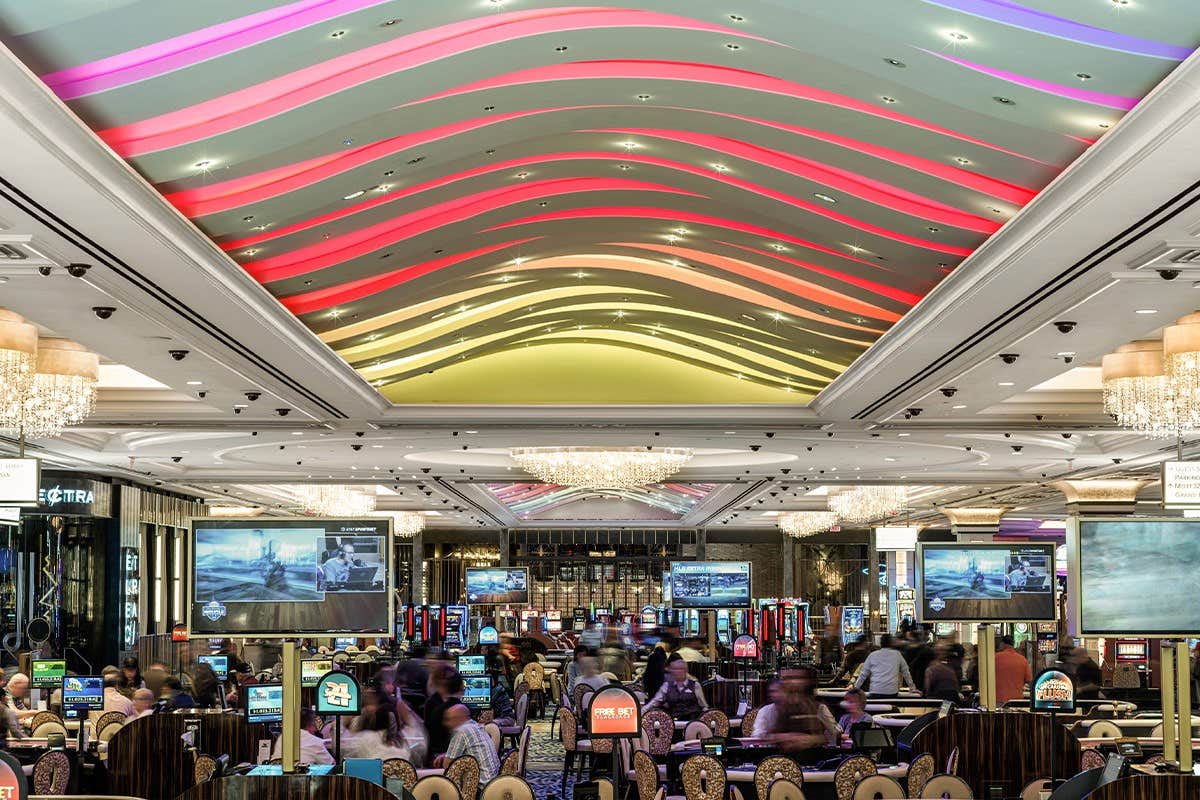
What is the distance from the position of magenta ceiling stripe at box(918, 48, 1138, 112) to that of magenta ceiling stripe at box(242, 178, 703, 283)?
10.3 feet

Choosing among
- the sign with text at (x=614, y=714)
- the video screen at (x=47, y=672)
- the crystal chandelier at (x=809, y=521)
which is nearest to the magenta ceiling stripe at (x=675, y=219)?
the sign with text at (x=614, y=714)

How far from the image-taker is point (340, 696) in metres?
5.93

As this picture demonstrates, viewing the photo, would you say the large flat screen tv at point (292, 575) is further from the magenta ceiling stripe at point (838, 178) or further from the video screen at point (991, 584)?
the video screen at point (991, 584)

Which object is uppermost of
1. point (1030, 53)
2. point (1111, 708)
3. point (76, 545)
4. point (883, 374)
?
point (1030, 53)

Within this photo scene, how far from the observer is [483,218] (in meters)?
8.70

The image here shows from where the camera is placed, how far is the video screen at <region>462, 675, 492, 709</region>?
12875 mm

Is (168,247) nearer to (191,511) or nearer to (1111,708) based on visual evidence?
(1111,708)

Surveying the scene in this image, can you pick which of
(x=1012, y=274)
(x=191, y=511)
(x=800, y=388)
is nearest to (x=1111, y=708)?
(x=800, y=388)

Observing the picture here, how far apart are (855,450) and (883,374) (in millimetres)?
5782

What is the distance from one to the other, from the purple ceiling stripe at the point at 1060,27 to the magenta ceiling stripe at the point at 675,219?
3.82 m

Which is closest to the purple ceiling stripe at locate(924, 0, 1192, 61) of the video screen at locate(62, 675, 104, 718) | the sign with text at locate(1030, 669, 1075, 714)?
the sign with text at locate(1030, 669, 1075, 714)

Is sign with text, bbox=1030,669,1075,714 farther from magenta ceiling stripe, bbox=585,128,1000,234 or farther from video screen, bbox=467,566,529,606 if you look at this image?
video screen, bbox=467,566,529,606

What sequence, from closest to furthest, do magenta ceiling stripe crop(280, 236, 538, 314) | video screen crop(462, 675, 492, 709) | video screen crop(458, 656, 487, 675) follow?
magenta ceiling stripe crop(280, 236, 538, 314)
video screen crop(462, 675, 492, 709)
video screen crop(458, 656, 487, 675)

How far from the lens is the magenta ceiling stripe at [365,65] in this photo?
224 inches
